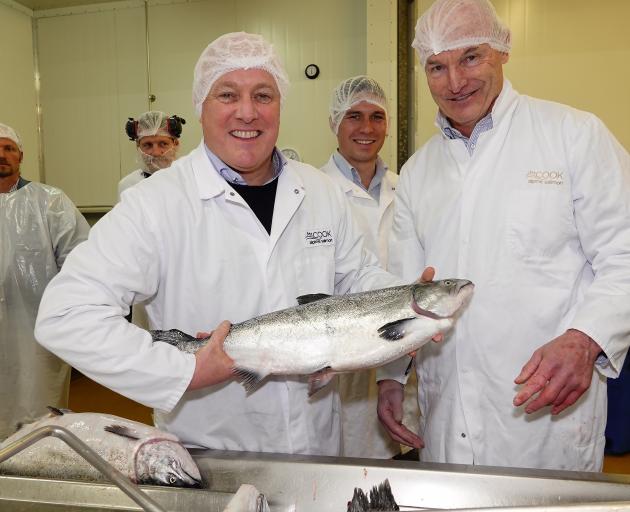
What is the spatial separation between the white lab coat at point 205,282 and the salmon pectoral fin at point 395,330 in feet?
1.16

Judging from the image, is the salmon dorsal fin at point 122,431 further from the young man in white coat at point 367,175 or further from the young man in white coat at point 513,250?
the young man in white coat at point 367,175

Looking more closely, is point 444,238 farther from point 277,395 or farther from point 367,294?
point 277,395

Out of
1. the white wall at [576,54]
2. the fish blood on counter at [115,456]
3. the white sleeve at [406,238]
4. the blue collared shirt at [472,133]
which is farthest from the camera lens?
the white wall at [576,54]

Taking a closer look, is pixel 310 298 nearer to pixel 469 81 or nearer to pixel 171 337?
pixel 171 337

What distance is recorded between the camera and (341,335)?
5.05ft

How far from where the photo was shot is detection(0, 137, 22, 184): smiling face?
12.3 ft

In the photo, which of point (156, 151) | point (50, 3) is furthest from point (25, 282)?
point (50, 3)

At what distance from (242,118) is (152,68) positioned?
4.70 metres

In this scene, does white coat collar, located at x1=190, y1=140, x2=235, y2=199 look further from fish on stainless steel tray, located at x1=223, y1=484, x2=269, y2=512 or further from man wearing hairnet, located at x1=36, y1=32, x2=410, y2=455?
fish on stainless steel tray, located at x1=223, y1=484, x2=269, y2=512

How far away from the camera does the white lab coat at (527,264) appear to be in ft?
5.75

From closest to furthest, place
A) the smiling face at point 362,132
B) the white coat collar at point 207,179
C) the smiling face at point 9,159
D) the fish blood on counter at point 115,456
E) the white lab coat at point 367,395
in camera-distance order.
Result: the fish blood on counter at point 115,456, the white coat collar at point 207,179, the white lab coat at point 367,395, the smiling face at point 362,132, the smiling face at point 9,159

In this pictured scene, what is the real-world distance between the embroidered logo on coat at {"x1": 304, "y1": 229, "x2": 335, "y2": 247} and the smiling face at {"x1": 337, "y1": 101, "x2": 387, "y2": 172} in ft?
5.36

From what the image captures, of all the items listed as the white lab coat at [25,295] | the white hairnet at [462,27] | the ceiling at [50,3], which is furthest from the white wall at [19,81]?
the white hairnet at [462,27]

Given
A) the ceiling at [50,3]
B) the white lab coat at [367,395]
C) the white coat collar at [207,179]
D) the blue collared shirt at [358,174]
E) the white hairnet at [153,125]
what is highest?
the ceiling at [50,3]
